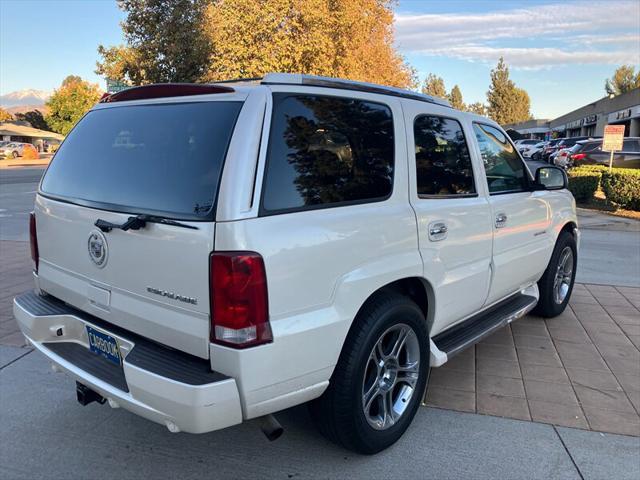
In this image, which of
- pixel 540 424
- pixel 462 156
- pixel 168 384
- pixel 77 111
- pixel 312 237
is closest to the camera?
pixel 168 384

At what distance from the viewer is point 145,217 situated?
2.42 meters

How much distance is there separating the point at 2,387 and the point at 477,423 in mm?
3247

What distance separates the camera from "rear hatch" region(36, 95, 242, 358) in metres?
2.30

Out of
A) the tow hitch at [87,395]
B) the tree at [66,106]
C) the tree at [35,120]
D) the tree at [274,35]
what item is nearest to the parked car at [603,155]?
the tree at [274,35]

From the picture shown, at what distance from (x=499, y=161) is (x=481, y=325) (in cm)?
131

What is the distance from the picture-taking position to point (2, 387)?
147 inches

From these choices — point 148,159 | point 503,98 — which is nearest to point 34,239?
point 148,159

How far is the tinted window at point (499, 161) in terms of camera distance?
157 inches

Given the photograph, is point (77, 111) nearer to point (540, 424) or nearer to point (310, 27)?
point (310, 27)

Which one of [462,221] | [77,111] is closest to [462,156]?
[462,221]

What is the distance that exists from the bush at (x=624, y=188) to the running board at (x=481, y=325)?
10.3m

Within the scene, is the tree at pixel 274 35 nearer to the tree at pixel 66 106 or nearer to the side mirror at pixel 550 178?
the side mirror at pixel 550 178

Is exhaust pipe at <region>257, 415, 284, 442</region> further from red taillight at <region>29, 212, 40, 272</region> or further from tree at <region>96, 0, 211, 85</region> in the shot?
tree at <region>96, 0, 211, 85</region>

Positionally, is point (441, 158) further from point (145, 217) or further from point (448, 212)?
point (145, 217)
